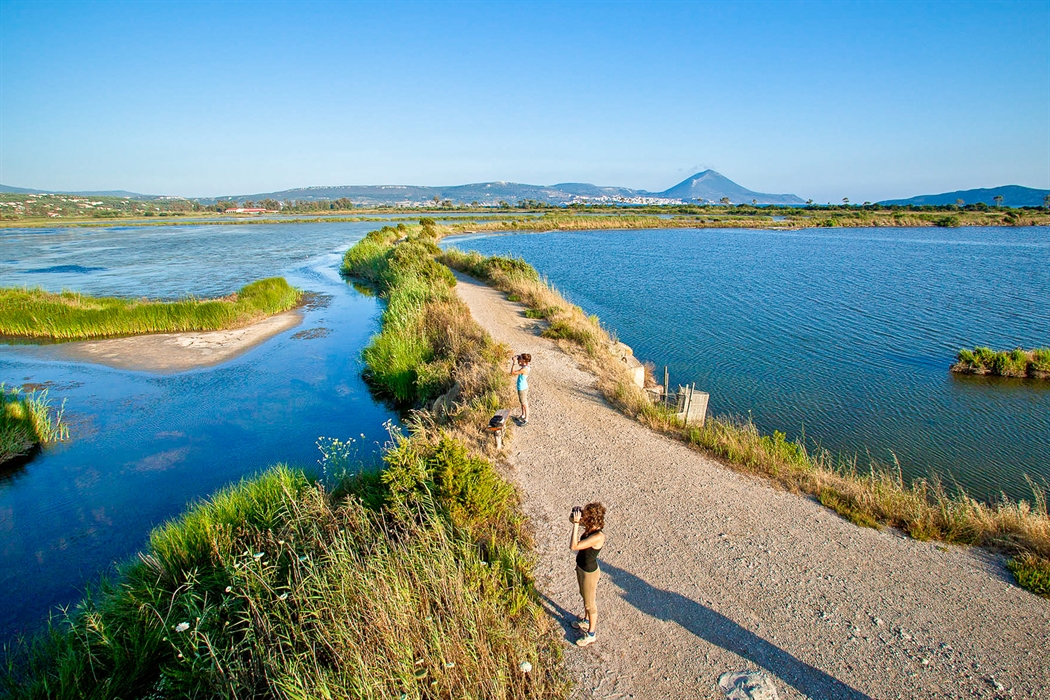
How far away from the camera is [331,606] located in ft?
16.9

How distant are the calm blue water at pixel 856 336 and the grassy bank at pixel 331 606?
5.02 m

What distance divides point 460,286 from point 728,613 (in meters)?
23.3

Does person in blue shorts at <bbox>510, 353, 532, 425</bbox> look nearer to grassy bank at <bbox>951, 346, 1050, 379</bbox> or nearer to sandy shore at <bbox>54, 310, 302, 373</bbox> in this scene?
sandy shore at <bbox>54, 310, 302, 373</bbox>

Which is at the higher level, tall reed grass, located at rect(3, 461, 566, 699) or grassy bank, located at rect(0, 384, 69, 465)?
tall reed grass, located at rect(3, 461, 566, 699)

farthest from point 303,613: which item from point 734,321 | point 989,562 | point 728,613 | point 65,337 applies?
point 65,337

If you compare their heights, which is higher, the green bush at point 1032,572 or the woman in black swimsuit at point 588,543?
the woman in black swimsuit at point 588,543

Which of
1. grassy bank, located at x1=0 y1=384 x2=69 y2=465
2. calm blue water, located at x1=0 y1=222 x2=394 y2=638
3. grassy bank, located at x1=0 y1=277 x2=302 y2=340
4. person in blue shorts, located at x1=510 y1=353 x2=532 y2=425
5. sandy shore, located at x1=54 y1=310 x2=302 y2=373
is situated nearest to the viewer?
calm blue water, located at x1=0 y1=222 x2=394 y2=638

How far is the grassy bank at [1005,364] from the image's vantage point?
16312 millimetres

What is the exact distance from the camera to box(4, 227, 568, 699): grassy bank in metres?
4.62

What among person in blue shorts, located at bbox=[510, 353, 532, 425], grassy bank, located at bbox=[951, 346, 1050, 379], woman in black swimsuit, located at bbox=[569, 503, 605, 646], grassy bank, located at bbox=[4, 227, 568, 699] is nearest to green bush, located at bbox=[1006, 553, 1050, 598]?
woman in black swimsuit, located at bbox=[569, 503, 605, 646]

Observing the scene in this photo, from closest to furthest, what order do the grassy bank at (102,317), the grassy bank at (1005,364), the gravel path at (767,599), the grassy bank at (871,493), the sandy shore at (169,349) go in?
the gravel path at (767,599) < the grassy bank at (871,493) < the grassy bank at (1005,364) < the sandy shore at (169,349) < the grassy bank at (102,317)

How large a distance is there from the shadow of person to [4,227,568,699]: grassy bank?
1139mm

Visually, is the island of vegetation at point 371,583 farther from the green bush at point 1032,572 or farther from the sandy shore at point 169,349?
the sandy shore at point 169,349

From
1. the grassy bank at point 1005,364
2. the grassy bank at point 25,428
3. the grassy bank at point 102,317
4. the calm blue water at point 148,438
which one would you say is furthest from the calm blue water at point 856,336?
the grassy bank at point 102,317
